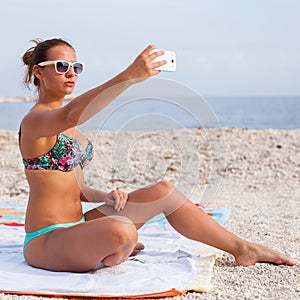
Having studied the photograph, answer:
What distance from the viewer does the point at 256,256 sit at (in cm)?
299

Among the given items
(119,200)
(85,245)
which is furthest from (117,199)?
(85,245)

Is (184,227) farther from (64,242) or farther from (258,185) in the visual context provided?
(258,185)

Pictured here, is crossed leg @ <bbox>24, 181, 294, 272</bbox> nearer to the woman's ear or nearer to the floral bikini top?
the floral bikini top

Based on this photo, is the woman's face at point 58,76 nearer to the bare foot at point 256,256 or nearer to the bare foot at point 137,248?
the bare foot at point 137,248

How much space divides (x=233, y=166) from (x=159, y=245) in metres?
4.10

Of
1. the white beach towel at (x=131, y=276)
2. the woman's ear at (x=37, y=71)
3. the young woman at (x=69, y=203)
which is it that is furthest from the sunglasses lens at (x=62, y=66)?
the white beach towel at (x=131, y=276)

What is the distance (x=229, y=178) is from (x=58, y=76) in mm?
4465

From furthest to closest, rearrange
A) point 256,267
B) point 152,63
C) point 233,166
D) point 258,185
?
point 233,166 → point 258,185 → point 256,267 → point 152,63

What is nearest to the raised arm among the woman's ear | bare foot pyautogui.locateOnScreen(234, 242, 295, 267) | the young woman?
the young woman

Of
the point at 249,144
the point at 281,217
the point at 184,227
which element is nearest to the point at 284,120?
the point at 249,144

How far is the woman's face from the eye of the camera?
8.88 feet

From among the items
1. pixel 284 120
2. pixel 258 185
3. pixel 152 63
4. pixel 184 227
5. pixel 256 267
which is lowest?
pixel 284 120

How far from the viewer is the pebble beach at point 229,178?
2812mm

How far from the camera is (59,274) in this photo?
271cm
